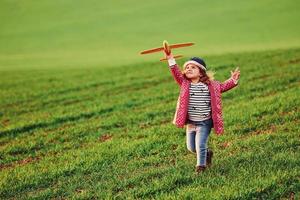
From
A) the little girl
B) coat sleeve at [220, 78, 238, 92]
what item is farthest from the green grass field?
coat sleeve at [220, 78, 238, 92]

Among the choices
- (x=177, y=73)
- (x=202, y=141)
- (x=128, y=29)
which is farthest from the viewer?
(x=128, y=29)

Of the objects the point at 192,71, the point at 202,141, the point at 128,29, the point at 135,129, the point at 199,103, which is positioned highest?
the point at 128,29

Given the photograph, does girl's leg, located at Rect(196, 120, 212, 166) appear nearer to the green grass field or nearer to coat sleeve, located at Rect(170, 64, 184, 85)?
the green grass field

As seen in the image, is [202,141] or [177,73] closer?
[202,141]

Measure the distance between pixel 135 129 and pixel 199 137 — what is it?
3922mm

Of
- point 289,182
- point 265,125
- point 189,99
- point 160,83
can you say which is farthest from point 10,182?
point 160,83

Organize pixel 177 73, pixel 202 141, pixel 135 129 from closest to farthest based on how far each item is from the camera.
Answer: pixel 202 141
pixel 177 73
pixel 135 129

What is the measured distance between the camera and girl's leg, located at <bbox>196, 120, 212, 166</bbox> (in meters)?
7.42

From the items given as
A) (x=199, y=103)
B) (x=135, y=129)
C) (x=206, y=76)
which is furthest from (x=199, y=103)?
(x=135, y=129)

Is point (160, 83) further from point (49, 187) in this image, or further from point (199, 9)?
point (199, 9)

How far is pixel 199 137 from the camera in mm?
7457

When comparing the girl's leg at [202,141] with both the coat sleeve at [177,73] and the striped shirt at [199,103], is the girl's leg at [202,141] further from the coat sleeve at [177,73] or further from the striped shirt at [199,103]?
the coat sleeve at [177,73]

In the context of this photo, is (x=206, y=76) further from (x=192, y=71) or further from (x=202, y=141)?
(x=202, y=141)

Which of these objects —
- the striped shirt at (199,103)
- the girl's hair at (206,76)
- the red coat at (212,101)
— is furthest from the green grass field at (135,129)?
the girl's hair at (206,76)
